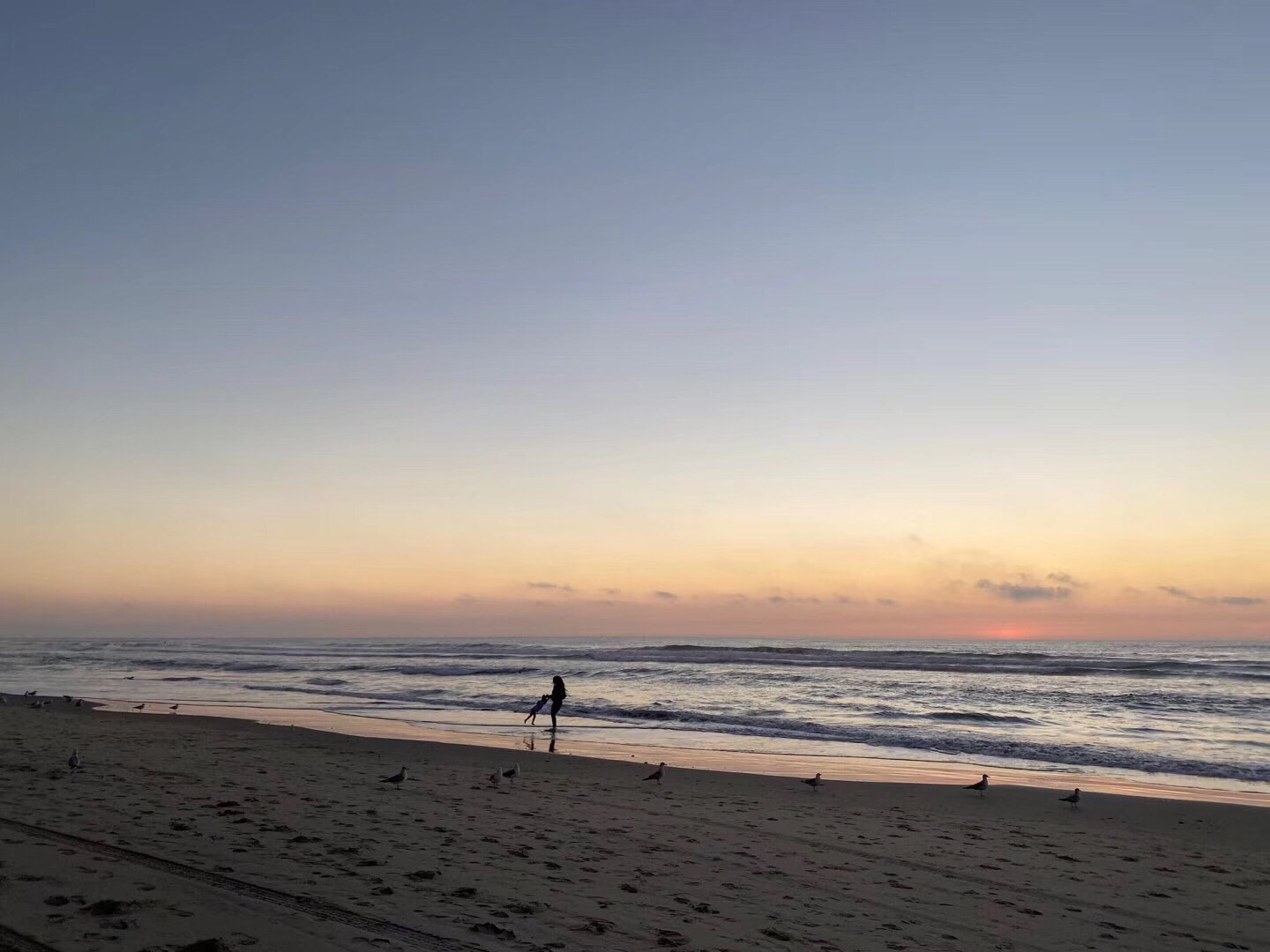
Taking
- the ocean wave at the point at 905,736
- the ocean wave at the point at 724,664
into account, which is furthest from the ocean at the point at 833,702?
the ocean wave at the point at 724,664

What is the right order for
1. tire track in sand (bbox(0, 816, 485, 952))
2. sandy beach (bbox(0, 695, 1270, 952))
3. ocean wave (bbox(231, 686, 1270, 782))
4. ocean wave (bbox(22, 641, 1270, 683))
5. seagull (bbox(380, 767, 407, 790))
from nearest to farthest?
tire track in sand (bbox(0, 816, 485, 952))
sandy beach (bbox(0, 695, 1270, 952))
seagull (bbox(380, 767, 407, 790))
ocean wave (bbox(231, 686, 1270, 782))
ocean wave (bbox(22, 641, 1270, 683))

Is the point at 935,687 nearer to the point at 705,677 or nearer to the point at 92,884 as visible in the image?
the point at 705,677

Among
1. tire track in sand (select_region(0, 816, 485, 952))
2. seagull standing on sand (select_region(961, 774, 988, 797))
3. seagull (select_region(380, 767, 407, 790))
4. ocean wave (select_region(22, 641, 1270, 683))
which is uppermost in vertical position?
tire track in sand (select_region(0, 816, 485, 952))

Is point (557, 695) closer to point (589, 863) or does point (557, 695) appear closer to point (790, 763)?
point (790, 763)

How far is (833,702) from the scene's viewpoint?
30.8 metres

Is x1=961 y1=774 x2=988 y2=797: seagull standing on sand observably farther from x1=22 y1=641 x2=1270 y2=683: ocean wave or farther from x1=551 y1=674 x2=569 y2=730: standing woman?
x1=22 y1=641 x2=1270 y2=683: ocean wave

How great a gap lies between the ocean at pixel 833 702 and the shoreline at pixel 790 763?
2.35ft

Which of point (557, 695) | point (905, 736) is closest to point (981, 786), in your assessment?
point (905, 736)

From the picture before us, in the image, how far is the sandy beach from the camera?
228 inches

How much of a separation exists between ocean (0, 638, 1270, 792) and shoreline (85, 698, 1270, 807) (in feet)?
2.35

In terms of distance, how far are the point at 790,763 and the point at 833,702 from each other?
14.7 metres

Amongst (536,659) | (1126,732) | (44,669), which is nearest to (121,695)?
(44,669)

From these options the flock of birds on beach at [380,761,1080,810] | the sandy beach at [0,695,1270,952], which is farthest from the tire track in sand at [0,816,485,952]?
the flock of birds on beach at [380,761,1080,810]

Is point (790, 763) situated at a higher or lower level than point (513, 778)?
lower
